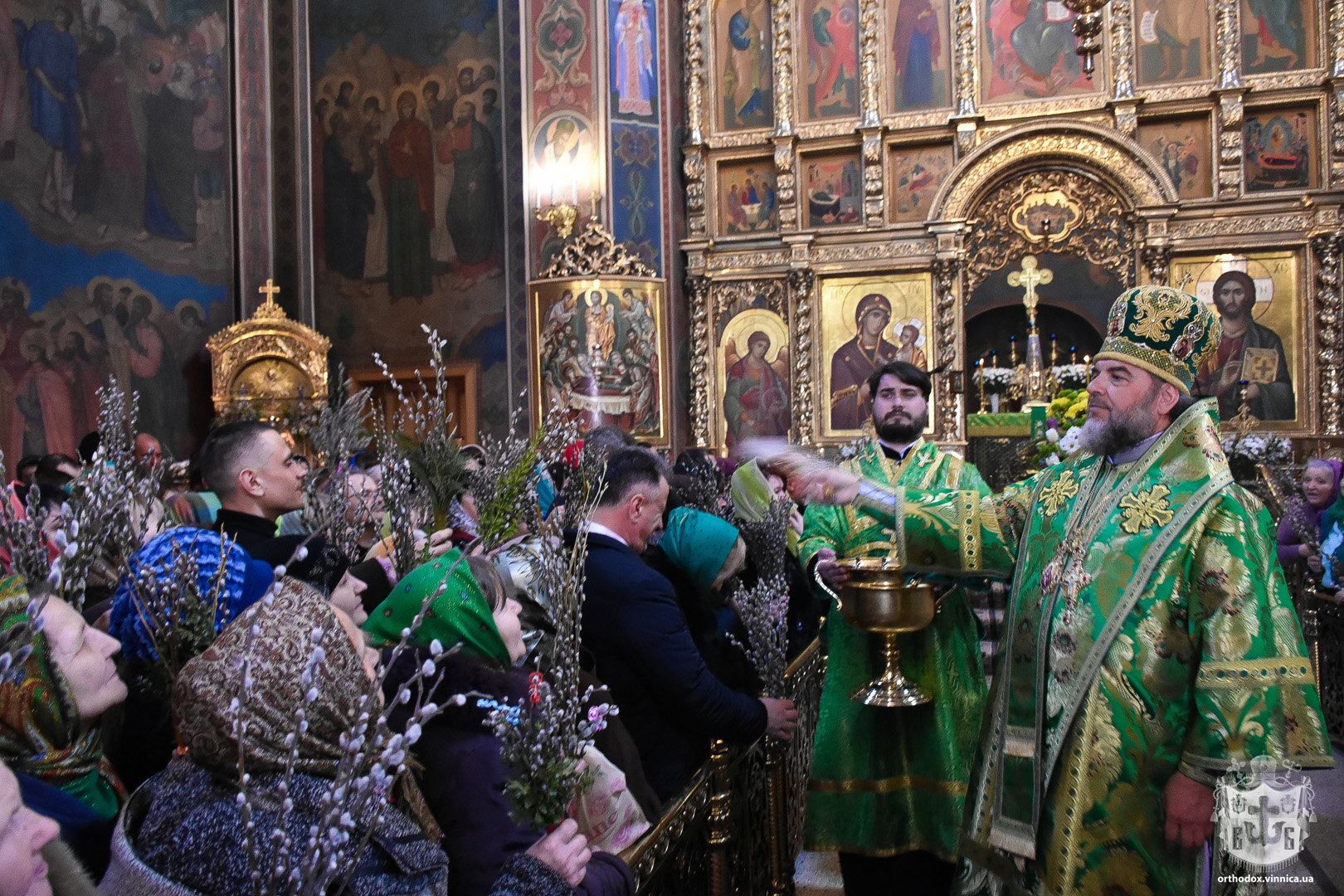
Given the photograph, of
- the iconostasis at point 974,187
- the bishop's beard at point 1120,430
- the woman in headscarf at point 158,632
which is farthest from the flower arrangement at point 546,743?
the iconostasis at point 974,187

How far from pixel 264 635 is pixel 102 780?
0.60 m

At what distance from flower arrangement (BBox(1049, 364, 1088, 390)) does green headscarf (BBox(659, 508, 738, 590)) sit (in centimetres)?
716

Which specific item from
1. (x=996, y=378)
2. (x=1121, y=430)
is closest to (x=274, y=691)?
(x=1121, y=430)

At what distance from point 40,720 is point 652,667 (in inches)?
48.7

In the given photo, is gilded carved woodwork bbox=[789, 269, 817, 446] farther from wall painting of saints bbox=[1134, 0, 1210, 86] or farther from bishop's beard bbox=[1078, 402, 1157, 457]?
bishop's beard bbox=[1078, 402, 1157, 457]

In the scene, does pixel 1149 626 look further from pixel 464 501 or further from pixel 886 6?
pixel 886 6

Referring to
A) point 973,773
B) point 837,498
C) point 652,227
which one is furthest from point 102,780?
point 652,227

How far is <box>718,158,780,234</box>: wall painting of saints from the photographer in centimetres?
1172

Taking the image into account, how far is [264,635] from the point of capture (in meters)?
1.35

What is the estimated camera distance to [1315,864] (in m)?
3.85

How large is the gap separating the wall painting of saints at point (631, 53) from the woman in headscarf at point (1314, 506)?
7356 millimetres

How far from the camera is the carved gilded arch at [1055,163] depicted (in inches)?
419

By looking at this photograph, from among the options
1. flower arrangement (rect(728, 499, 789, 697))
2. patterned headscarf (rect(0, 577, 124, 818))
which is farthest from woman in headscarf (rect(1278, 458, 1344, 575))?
patterned headscarf (rect(0, 577, 124, 818))

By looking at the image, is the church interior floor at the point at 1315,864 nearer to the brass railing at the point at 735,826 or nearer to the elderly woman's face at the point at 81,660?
the brass railing at the point at 735,826
